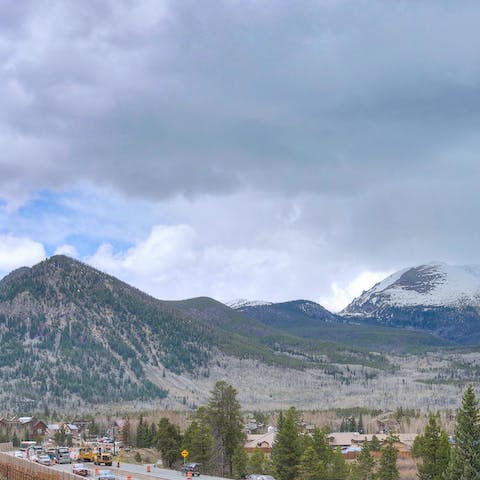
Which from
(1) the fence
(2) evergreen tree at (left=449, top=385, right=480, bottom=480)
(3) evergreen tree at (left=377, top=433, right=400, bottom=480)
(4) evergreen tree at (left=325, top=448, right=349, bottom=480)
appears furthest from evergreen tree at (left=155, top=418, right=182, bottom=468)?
(2) evergreen tree at (left=449, top=385, right=480, bottom=480)

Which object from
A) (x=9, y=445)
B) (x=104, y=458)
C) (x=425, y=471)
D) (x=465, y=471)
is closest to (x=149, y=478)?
(x=104, y=458)

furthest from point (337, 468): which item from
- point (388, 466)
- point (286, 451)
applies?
point (286, 451)

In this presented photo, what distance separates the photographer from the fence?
97.9 m

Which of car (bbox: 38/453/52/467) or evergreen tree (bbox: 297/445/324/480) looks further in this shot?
car (bbox: 38/453/52/467)

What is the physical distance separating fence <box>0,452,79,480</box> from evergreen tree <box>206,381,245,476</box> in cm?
2833

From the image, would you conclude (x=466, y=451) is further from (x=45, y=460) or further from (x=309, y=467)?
(x=45, y=460)

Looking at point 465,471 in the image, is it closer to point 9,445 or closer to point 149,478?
point 149,478

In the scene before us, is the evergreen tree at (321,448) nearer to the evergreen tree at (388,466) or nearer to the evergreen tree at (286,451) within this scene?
the evergreen tree at (388,466)

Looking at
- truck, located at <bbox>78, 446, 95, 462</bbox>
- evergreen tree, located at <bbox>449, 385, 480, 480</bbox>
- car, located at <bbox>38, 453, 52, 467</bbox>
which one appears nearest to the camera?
evergreen tree, located at <bbox>449, 385, 480, 480</bbox>

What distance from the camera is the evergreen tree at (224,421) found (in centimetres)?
13112

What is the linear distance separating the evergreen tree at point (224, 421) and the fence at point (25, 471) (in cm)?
2833

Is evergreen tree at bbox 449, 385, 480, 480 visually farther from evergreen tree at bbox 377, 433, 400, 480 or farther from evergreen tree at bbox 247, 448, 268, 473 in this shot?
evergreen tree at bbox 247, 448, 268, 473

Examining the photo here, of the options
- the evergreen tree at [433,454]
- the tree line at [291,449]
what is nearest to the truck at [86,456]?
the tree line at [291,449]

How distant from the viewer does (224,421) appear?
13150 cm
